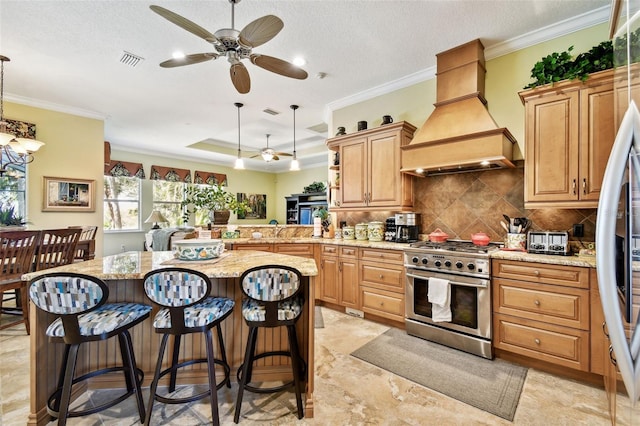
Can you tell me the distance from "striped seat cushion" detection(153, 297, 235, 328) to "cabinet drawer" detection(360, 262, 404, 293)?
194 cm

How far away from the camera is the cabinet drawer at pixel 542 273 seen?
214 centimetres

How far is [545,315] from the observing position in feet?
7.47

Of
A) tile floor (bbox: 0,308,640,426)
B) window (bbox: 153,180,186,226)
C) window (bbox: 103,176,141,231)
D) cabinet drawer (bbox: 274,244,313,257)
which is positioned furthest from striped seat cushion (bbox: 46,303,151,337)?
window (bbox: 153,180,186,226)

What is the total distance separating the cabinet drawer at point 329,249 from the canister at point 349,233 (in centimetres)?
31

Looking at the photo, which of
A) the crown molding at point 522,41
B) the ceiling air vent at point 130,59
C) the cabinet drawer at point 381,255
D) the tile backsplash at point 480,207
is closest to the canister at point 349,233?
the cabinet drawer at point 381,255

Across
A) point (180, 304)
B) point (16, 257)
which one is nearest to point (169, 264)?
point (180, 304)

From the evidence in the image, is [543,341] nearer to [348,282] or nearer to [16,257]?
[348,282]

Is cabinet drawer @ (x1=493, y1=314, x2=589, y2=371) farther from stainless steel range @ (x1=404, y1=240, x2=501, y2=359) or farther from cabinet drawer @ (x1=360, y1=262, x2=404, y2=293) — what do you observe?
cabinet drawer @ (x1=360, y1=262, x2=404, y2=293)

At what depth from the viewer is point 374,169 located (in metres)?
3.67

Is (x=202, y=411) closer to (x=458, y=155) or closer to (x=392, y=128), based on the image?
(x=458, y=155)

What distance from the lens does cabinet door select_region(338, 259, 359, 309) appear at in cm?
352

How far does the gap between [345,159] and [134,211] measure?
6.11 metres

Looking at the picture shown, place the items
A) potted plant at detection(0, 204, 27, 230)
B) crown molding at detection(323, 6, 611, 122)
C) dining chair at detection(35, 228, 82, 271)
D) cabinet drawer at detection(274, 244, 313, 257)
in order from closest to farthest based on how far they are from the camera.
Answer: crown molding at detection(323, 6, 611, 122) → dining chair at detection(35, 228, 82, 271) → potted plant at detection(0, 204, 27, 230) → cabinet drawer at detection(274, 244, 313, 257)

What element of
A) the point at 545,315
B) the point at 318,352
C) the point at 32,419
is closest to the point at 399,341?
the point at 318,352
